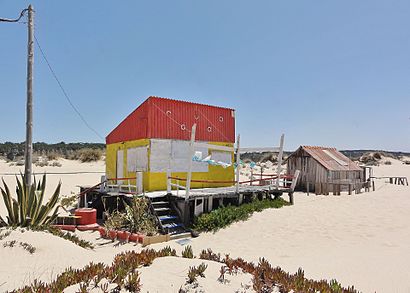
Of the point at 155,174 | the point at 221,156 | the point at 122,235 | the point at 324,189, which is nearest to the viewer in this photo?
the point at 122,235

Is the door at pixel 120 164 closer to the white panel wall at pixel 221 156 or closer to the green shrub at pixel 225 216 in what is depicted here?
the white panel wall at pixel 221 156

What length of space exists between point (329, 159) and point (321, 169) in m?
2.14

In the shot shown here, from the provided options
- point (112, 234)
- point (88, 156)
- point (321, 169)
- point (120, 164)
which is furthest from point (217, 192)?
point (88, 156)

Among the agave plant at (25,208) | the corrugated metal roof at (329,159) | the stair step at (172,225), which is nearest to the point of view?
the agave plant at (25,208)

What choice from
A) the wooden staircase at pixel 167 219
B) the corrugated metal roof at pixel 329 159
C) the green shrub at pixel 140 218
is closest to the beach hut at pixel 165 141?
the wooden staircase at pixel 167 219

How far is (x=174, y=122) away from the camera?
1528 centimetres

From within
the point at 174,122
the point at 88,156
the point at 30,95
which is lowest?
the point at 88,156

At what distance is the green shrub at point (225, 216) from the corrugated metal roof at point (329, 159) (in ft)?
37.5

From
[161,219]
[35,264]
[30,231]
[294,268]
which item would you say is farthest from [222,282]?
[161,219]

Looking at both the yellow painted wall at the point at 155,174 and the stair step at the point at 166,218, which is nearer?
the stair step at the point at 166,218

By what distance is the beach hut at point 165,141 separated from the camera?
1429cm

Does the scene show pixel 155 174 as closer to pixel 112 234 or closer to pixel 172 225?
pixel 172 225

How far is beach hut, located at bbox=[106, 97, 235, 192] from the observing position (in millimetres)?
14289

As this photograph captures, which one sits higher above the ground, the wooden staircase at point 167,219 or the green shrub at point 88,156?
the green shrub at point 88,156
